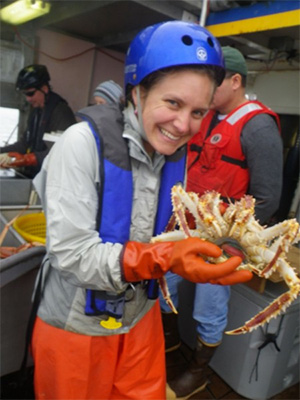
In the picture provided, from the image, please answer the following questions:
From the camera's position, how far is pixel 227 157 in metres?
2.20

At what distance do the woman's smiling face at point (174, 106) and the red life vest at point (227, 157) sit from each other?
2.98 feet

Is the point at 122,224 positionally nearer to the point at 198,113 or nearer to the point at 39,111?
the point at 198,113

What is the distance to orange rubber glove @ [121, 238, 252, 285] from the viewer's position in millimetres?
1095

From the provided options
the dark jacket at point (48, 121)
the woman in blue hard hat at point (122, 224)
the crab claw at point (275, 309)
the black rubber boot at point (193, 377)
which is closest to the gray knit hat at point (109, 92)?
the dark jacket at point (48, 121)

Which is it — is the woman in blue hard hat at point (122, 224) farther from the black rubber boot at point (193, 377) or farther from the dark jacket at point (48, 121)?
the dark jacket at point (48, 121)

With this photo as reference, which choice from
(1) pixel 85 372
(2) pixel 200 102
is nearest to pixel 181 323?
(1) pixel 85 372

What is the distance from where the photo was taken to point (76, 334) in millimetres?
1380

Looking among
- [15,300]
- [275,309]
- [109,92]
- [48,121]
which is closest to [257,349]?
[275,309]

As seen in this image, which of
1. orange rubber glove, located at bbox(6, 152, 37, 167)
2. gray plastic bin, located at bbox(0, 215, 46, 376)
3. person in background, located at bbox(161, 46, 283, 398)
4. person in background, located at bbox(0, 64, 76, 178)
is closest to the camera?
gray plastic bin, located at bbox(0, 215, 46, 376)

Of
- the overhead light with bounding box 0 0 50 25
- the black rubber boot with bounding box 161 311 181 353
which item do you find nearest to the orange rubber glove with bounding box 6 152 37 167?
the overhead light with bounding box 0 0 50 25

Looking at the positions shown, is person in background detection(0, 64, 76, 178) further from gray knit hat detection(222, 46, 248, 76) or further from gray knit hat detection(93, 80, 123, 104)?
gray knit hat detection(222, 46, 248, 76)

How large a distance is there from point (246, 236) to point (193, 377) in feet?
5.18

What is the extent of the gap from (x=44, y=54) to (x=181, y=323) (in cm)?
441

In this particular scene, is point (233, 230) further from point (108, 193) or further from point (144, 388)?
point (144, 388)
